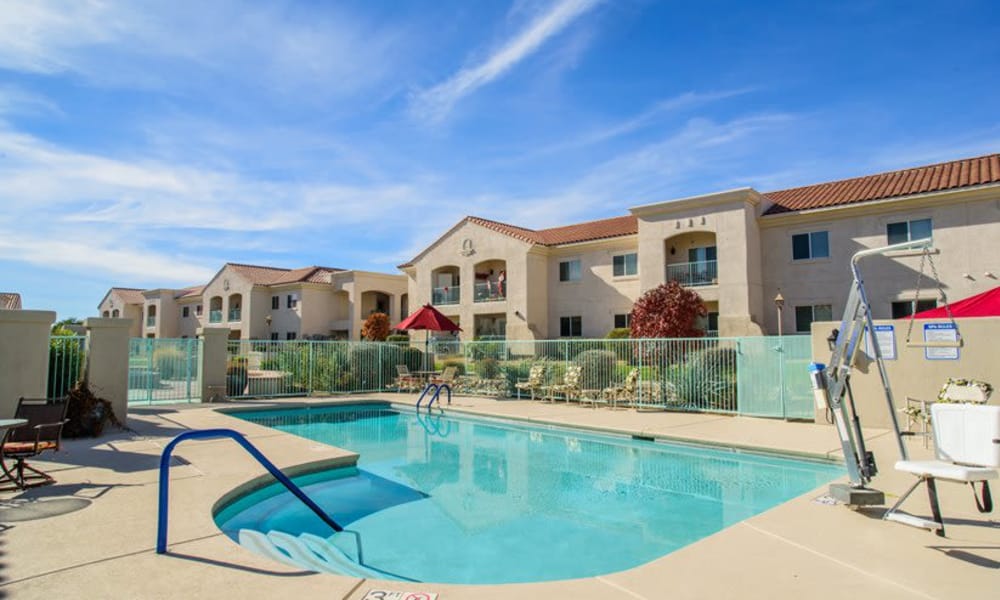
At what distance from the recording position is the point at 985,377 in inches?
412

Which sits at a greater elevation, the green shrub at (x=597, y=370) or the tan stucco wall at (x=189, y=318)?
the tan stucco wall at (x=189, y=318)

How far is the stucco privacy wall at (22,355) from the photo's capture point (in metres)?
9.45

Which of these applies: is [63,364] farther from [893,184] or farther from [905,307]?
[893,184]

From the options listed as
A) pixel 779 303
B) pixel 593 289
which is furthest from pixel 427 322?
pixel 779 303

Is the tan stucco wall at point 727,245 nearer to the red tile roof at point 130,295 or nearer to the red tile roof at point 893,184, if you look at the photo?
the red tile roof at point 893,184

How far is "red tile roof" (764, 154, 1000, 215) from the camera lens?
795 inches

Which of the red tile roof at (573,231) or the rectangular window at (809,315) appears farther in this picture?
the red tile roof at (573,231)

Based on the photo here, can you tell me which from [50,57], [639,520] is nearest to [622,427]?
[639,520]

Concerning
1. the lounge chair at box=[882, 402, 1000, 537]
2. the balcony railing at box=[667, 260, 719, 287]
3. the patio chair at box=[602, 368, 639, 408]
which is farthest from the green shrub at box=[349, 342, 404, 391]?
the lounge chair at box=[882, 402, 1000, 537]

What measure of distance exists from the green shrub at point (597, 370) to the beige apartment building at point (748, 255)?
856cm

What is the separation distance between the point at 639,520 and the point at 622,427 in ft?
17.5

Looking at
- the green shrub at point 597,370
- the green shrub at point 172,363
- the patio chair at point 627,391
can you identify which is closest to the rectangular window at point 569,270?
the green shrub at point 597,370

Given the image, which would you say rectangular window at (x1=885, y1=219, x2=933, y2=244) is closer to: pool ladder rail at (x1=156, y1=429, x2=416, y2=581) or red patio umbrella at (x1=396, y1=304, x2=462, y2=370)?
red patio umbrella at (x1=396, y1=304, x2=462, y2=370)

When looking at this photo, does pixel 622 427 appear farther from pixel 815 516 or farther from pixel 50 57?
pixel 50 57
